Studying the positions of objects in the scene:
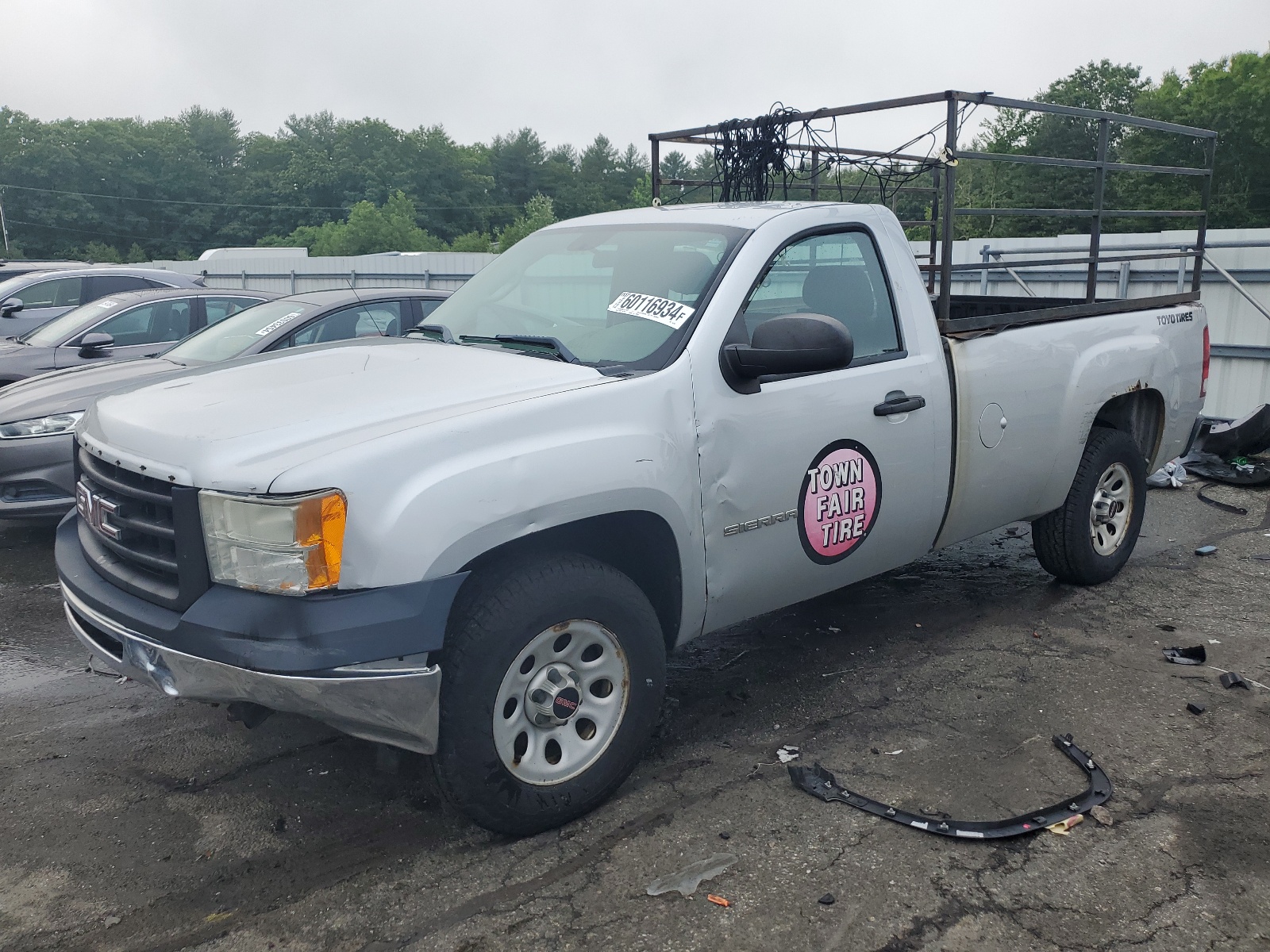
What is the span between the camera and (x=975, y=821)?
3.25m

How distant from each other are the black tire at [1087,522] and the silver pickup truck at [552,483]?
0.62 meters

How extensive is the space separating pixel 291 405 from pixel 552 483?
808mm

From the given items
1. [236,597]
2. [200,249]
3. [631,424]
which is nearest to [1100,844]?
[631,424]

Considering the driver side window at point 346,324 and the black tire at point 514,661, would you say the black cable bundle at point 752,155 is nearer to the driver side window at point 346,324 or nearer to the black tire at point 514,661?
the driver side window at point 346,324

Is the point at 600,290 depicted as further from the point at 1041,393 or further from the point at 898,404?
the point at 1041,393

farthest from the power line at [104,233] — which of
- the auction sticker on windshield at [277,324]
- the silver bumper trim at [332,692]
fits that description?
the silver bumper trim at [332,692]

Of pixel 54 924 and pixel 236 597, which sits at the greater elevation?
pixel 236 597

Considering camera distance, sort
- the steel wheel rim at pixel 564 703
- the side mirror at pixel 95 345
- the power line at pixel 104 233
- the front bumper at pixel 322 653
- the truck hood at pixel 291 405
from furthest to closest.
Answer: the power line at pixel 104 233 → the side mirror at pixel 95 345 → the steel wheel rim at pixel 564 703 → the truck hood at pixel 291 405 → the front bumper at pixel 322 653

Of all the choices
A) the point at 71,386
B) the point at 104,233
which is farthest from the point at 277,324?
the point at 104,233

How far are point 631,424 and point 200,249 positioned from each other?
9549 centimetres

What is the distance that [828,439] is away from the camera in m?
3.74

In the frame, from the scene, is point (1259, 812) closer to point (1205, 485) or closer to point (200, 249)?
point (1205, 485)

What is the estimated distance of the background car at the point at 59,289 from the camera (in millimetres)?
11367

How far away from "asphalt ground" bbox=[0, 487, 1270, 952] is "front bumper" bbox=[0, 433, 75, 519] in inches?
49.1
